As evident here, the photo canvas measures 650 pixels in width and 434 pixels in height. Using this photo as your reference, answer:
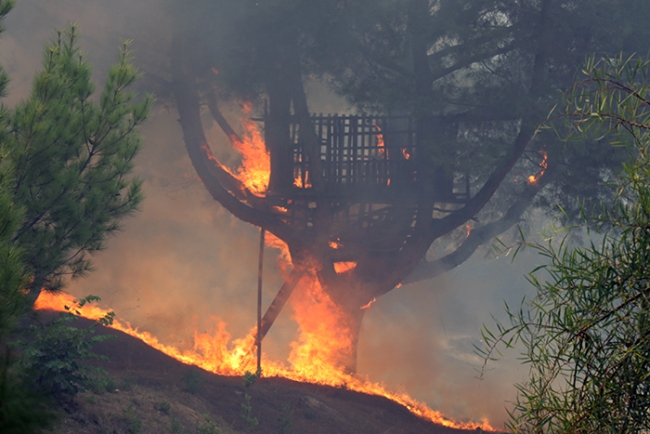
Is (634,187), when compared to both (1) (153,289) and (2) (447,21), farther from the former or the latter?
(1) (153,289)

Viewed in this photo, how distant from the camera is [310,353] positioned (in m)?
14.9

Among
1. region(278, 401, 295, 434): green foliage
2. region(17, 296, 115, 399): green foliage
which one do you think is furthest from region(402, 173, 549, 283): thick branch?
region(17, 296, 115, 399): green foliage

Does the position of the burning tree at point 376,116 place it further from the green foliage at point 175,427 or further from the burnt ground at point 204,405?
the green foliage at point 175,427

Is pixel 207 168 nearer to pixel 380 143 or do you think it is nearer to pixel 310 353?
pixel 380 143

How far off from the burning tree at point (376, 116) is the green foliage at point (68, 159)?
6360mm

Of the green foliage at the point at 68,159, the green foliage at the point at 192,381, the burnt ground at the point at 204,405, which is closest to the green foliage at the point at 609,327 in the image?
the green foliage at the point at 68,159

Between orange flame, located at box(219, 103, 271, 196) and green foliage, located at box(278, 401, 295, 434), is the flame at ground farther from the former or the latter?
orange flame, located at box(219, 103, 271, 196)

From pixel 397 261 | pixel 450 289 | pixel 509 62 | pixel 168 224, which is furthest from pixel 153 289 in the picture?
pixel 450 289

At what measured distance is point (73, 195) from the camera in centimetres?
653

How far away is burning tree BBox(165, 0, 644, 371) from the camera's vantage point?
12359 millimetres

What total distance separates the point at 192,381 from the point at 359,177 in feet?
20.3

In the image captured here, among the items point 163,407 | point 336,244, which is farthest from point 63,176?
point 336,244

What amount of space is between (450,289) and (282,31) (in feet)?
78.1

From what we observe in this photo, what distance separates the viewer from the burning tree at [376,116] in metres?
12.4
